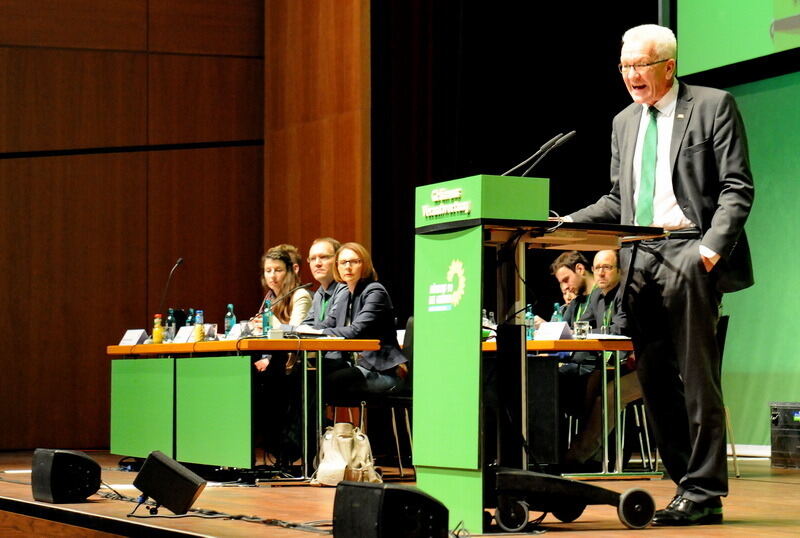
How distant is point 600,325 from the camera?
6027 millimetres

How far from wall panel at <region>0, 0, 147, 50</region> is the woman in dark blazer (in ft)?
12.1

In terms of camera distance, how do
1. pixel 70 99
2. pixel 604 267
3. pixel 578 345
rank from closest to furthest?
pixel 578 345
pixel 604 267
pixel 70 99

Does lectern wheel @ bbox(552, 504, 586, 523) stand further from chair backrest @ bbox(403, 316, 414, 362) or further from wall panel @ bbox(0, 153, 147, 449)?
wall panel @ bbox(0, 153, 147, 449)

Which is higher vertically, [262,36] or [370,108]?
[262,36]

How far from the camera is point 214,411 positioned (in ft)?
17.4

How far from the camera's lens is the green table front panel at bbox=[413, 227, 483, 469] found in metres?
2.88

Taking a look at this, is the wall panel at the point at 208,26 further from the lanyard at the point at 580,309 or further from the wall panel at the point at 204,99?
the lanyard at the point at 580,309

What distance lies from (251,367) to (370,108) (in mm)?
3126

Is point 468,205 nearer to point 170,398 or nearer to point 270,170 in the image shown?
point 170,398

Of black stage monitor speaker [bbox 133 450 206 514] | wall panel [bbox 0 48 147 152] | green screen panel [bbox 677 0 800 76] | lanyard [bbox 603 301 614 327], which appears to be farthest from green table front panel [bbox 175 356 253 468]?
green screen panel [bbox 677 0 800 76]

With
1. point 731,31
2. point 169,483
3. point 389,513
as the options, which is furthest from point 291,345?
point 731,31

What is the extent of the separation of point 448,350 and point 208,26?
6443mm

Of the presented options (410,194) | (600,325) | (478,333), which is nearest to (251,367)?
(600,325)

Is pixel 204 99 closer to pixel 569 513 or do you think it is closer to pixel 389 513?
pixel 569 513
